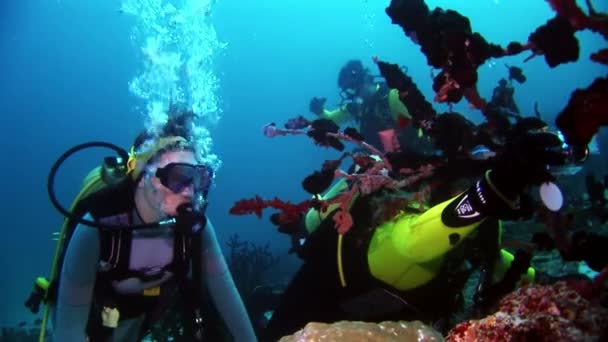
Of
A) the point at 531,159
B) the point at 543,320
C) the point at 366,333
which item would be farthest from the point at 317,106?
the point at 543,320

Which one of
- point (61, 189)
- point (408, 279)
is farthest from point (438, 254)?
point (61, 189)

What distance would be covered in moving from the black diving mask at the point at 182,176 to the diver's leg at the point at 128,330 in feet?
5.22

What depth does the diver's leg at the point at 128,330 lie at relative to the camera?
14.8ft

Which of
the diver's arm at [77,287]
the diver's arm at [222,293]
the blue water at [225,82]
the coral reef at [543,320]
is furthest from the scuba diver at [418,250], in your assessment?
the blue water at [225,82]

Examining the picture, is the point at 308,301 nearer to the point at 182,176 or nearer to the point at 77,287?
the point at 182,176

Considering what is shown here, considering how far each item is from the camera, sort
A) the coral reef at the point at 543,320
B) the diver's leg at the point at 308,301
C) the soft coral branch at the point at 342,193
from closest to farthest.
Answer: the coral reef at the point at 543,320 → the soft coral branch at the point at 342,193 → the diver's leg at the point at 308,301

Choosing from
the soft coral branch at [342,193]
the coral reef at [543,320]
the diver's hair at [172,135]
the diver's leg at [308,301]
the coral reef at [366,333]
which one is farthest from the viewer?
the diver's hair at [172,135]

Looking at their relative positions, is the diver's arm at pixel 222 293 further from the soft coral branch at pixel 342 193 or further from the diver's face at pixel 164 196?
the soft coral branch at pixel 342 193

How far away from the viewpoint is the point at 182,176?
406 centimetres

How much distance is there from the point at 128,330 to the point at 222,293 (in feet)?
3.62

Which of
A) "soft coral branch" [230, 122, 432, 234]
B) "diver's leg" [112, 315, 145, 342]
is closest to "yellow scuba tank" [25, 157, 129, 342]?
"diver's leg" [112, 315, 145, 342]

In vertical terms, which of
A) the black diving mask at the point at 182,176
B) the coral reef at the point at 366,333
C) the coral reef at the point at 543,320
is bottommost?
the coral reef at the point at 366,333

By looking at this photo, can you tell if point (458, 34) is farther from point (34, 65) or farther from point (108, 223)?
point (34, 65)

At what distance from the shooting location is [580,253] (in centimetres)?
176
